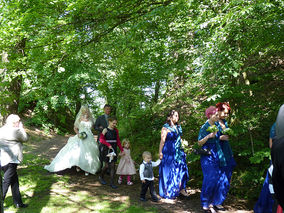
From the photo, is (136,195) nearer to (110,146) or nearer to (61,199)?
(110,146)

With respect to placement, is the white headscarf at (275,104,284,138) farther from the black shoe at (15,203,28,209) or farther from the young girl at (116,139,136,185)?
the young girl at (116,139,136,185)

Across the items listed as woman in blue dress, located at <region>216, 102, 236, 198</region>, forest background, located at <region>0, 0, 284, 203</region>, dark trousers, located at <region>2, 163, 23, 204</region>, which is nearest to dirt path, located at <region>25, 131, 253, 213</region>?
forest background, located at <region>0, 0, 284, 203</region>

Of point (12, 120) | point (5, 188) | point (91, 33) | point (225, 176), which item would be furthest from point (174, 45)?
point (5, 188)

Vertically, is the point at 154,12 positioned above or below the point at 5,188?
above

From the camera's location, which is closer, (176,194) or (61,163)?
(176,194)

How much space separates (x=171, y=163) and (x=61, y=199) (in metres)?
2.51

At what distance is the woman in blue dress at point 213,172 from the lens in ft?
15.3

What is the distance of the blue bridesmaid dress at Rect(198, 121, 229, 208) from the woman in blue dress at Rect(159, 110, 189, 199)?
2.76ft

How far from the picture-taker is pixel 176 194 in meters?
5.48

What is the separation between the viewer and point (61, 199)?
517cm

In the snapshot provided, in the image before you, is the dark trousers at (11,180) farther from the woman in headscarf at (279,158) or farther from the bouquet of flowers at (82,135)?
the woman in headscarf at (279,158)

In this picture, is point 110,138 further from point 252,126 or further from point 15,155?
point 252,126

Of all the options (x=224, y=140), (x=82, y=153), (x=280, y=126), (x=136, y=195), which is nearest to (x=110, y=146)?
(x=136, y=195)

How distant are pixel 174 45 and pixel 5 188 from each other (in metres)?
5.26
